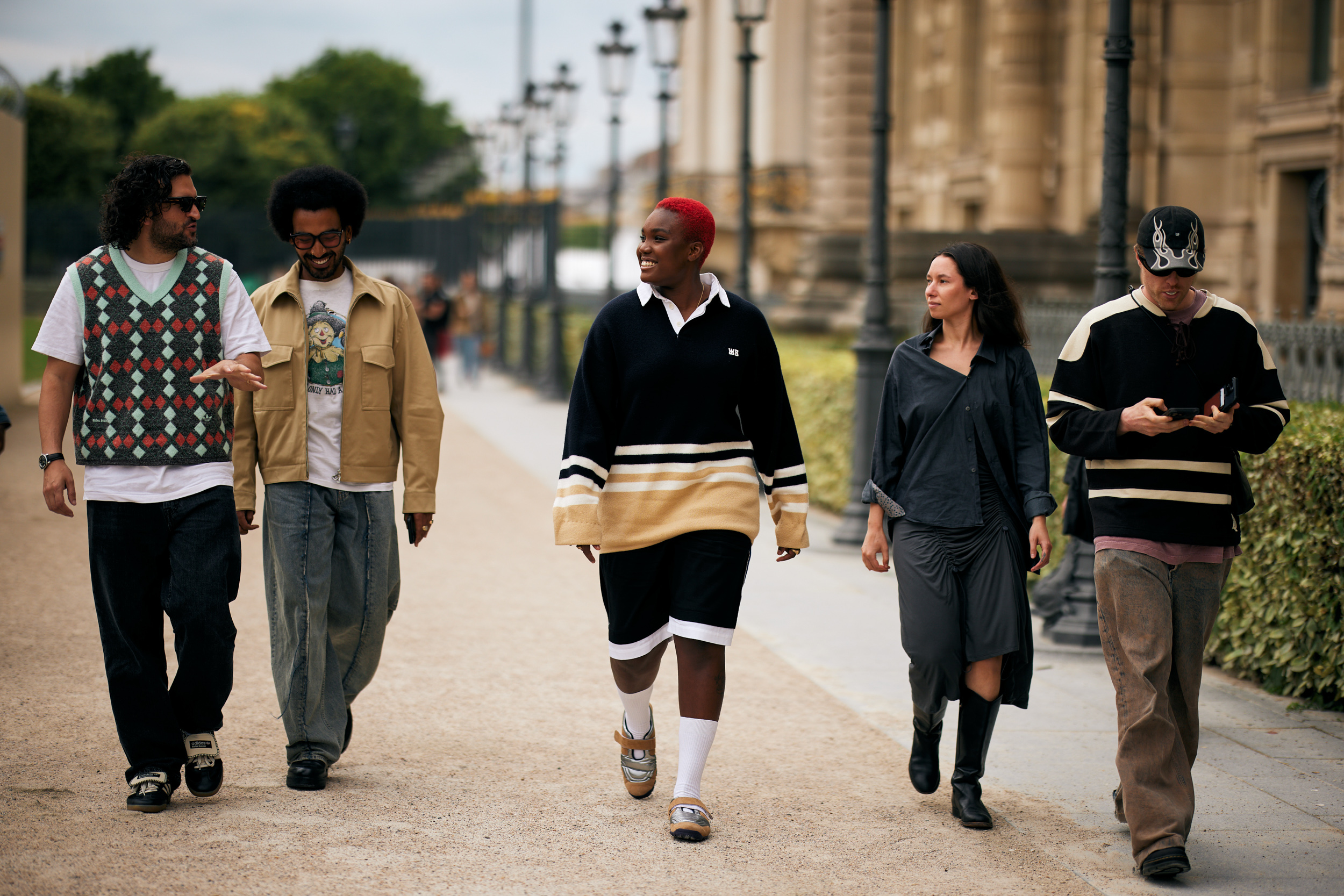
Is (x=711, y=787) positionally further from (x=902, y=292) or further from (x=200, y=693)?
(x=902, y=292)

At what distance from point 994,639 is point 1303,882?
44.2 inches

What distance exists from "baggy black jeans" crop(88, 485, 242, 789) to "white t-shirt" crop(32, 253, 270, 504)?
0.04m

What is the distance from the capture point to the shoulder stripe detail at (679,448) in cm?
480

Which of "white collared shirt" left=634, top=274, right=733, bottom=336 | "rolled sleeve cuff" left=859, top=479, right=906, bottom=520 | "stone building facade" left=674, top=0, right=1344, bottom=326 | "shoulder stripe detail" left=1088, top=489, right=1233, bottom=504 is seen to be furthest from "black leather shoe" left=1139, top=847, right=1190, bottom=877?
"stone building facade" left=674, top=0, right=1344, bottom=326

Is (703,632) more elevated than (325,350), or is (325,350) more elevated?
(325,350)

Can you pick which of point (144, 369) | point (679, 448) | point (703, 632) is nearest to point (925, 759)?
point (703, 632)

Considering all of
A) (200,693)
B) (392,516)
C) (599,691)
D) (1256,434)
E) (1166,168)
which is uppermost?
(1166,168)

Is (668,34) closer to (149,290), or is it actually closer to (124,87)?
(149,290)

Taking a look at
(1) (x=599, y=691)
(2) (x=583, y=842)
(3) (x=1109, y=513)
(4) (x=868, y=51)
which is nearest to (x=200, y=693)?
(2) (x=583, y=842)

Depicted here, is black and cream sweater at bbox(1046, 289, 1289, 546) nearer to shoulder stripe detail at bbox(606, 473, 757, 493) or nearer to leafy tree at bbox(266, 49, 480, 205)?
shoulder stripe detail at bbox(606, 473, 757, 493)

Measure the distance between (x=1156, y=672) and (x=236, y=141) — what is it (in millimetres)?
69033

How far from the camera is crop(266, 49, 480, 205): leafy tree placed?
298 ft

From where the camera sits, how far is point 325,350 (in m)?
5.16

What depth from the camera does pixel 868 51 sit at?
103ft
